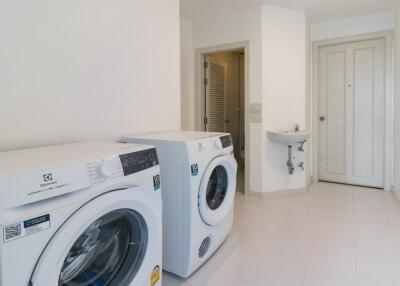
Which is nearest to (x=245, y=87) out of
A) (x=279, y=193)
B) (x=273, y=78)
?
(x=273, y=78)

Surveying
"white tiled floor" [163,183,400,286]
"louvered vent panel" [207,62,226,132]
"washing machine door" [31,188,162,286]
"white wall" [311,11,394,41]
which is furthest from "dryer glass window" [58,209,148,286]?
"white wall" [311,11,394,41]

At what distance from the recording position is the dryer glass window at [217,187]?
5.72 ft

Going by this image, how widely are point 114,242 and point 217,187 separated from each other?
87 cm

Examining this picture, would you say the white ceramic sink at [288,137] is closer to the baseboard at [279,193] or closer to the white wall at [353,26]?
the baseboard at [279,193]

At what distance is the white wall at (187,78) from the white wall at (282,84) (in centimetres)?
101

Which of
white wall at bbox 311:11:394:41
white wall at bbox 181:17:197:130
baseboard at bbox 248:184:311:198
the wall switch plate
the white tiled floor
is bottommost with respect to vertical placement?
the white tiled floor

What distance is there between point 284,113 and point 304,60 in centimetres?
69

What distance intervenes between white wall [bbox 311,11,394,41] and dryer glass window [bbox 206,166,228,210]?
281 cm

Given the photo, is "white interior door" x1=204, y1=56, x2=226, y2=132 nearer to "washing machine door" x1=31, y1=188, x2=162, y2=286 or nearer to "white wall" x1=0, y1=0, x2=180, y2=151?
"white wall" x1=0, y1=0, x2=180, y2=151

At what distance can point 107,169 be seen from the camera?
0.88m

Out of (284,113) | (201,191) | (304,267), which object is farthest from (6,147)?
(284,113)

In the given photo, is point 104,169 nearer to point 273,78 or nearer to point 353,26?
point 273,78

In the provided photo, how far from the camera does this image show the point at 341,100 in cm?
357

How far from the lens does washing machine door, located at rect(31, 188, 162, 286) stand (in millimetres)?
854
